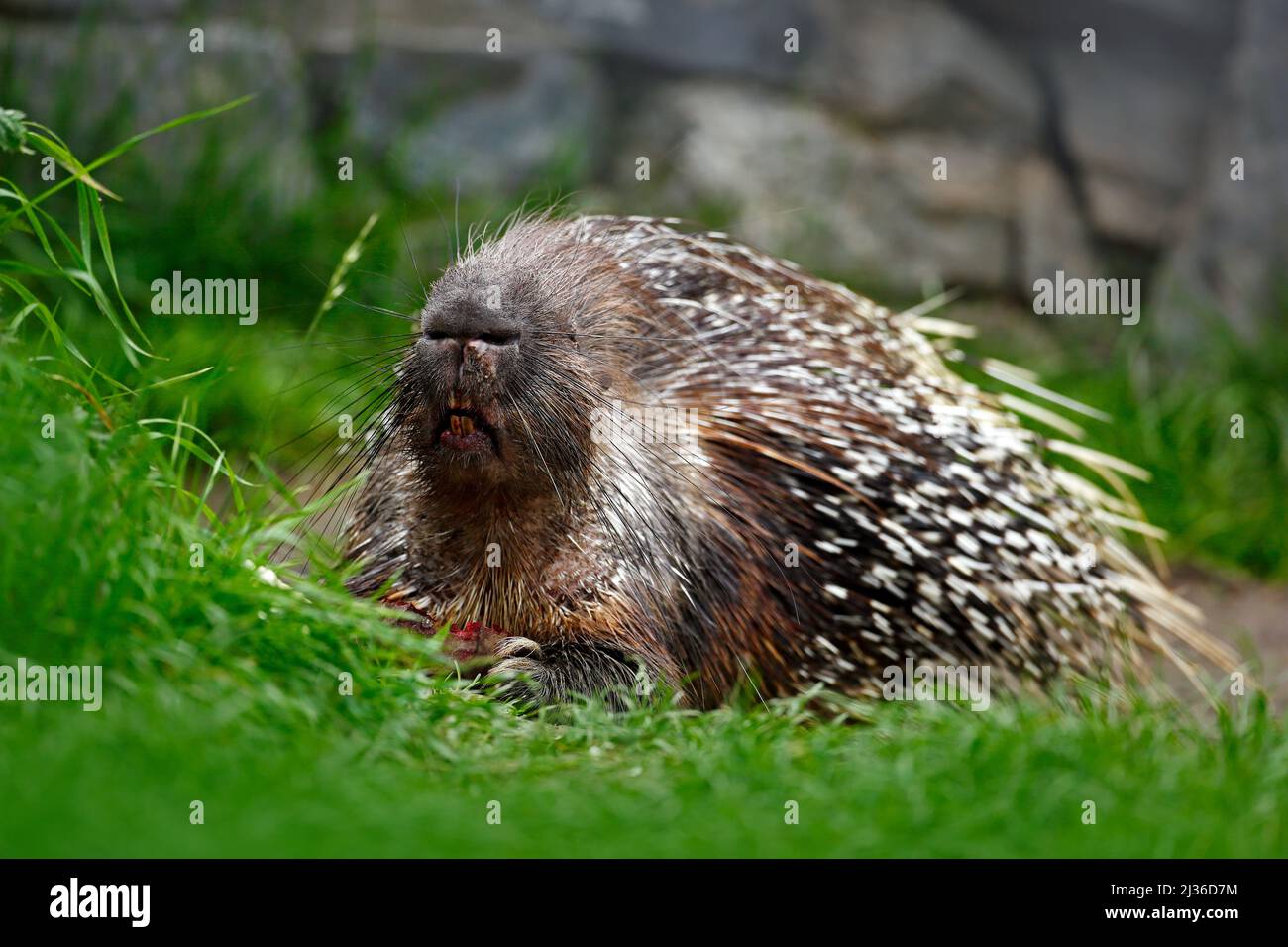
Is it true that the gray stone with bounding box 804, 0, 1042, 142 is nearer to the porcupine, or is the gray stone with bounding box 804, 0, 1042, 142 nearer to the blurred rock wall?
the blurred rock wall

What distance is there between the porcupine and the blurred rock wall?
351cm

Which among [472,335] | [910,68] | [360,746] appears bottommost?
[360,746]

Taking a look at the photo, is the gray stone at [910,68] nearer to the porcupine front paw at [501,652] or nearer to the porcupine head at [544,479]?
the porcupine head at [544,479]

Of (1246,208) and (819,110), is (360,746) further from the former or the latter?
(1246,208)

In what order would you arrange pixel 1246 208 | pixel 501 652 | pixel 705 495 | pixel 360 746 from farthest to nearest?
pixel 1246 208 → pixel 705 495 → pixel 501 652 → pixel 360 746

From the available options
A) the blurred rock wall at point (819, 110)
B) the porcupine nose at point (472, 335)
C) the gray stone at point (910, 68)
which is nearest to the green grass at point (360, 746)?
the porcupine nose at point (472, 335)

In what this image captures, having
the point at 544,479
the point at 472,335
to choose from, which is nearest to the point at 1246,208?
the point at 544,479

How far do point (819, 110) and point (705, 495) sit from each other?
4737 millimetres

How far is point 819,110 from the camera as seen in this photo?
8.31 metres

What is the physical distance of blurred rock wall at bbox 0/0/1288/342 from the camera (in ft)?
24.4

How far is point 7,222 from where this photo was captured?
332 cm

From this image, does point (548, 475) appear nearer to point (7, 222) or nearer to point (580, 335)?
point (580, 335)
